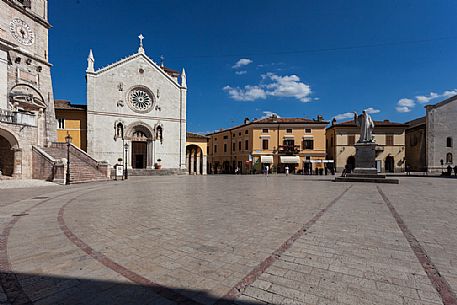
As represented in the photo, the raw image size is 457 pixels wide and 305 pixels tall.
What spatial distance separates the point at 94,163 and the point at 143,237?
22304 mm

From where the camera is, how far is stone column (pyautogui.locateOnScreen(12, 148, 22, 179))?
1919cm

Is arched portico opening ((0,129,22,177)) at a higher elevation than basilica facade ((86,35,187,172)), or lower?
lower

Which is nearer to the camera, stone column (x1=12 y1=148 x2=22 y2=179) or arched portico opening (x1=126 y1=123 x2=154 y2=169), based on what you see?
stone column (x1=12 y1=148 x2=22 y2=179)

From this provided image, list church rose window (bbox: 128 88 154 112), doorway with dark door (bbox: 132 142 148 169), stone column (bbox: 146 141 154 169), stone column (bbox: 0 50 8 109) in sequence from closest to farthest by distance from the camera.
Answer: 1. stone column (bbox: 0 50 8 109)
2. church rose window (bbox: 128 88 154 112)
3. stone column (bbox: 146 141 154 169)
4. doorway with dark door (bbox: 132 142 148 169)

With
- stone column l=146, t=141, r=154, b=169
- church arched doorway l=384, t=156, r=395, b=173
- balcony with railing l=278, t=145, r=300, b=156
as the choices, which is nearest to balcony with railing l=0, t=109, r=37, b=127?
stone column l=146, t=141, r=154, b=169

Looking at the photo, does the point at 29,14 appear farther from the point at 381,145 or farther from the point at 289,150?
the point at 381,145

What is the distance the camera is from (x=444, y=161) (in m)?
41.7

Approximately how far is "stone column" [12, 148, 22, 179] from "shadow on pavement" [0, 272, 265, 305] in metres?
21.1

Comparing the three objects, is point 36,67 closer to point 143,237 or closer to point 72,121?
point 72,121

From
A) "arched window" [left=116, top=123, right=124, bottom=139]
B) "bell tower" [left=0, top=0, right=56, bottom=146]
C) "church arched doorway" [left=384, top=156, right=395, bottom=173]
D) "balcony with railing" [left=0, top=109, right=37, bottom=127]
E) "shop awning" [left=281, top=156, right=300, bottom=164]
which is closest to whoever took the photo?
"balcony with railing" [left=0, top=109, right=37, bottom=127]

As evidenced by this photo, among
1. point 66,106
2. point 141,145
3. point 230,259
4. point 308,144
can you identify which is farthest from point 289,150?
point 230,259

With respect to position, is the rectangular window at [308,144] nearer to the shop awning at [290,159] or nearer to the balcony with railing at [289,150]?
the balcony with railing at [289,150]

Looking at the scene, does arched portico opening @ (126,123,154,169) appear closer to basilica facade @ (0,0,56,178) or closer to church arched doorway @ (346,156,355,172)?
basilica facade @ (0,0,56,178)

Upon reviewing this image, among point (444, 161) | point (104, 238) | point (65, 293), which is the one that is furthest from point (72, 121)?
point (444, 161)
